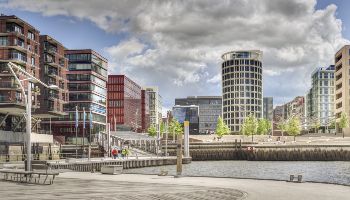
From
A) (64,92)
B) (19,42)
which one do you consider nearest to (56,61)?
Result: (64,92)

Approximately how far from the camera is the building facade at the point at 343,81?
17512 centimetres

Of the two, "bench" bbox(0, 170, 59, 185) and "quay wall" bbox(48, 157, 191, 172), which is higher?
"bench" bbox(0, 170, 59, 185)

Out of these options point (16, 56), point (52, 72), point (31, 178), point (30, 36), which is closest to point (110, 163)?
point (16, 56)

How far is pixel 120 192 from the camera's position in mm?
24719

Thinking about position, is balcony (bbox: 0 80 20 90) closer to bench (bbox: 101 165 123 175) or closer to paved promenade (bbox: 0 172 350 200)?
bench (bbox: 101 165 123 175)

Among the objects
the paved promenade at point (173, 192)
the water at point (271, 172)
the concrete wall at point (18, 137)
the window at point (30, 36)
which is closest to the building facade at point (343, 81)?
the water at point (271, 172)

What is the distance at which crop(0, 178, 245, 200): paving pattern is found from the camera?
74.2ft

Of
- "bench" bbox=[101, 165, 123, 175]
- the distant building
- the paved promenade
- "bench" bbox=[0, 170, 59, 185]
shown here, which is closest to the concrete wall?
"bench" bbox=[101, 165, 123, 175]

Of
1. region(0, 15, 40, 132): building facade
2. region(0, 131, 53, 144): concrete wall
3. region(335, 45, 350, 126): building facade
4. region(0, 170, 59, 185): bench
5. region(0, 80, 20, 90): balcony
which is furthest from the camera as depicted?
region(335, 45, 350, 126): building facade

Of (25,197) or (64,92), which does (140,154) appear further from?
(25,197)

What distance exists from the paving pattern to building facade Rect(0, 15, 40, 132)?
227 feet

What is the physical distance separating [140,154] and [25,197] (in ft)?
326

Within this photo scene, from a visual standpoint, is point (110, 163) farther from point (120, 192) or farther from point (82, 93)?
point (82, 93)

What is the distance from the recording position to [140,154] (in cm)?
12125
